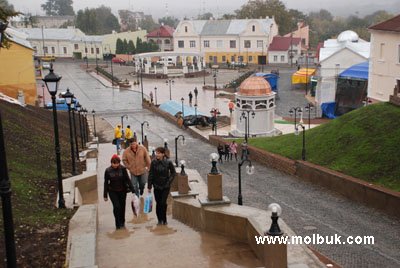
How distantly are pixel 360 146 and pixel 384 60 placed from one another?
20.9 meters

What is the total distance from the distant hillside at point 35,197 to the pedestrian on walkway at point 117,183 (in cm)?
105

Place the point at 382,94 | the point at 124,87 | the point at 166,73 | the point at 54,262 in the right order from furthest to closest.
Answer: the point at 166,73, the point at 124,87, the point at 382,94, the point at 54,262

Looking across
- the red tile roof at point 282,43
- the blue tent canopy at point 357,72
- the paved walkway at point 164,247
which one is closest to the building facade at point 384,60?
the blue tent canopy at point 357,72

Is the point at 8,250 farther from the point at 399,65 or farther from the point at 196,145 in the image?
the point at 399,65

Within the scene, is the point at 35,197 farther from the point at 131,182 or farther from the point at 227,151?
the point at 227,151

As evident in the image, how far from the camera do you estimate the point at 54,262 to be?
803cm

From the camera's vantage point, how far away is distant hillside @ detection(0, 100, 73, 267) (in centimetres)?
843

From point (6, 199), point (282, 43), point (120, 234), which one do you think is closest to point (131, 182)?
point (120, 234)

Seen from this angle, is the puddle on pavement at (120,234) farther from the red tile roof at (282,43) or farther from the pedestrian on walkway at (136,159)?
the red tile roof at (282,43)

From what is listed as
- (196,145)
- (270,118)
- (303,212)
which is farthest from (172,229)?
(270,118)

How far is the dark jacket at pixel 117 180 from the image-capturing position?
30.8 feet

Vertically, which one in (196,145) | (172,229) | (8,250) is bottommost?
(196,145)

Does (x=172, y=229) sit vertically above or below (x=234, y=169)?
above

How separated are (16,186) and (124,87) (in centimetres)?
5391
